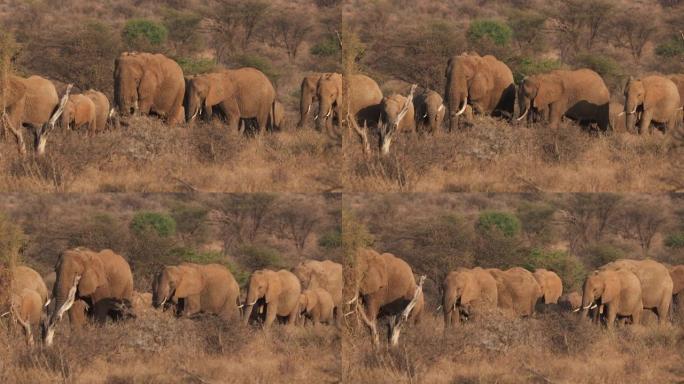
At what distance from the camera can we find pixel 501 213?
3041cm

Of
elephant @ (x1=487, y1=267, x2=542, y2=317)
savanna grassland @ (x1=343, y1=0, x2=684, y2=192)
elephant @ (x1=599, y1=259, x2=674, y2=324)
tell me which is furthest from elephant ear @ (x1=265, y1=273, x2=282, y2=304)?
elephant @ (x1=599, y1=259, x2=674, y2=324)

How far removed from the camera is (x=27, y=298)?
77.2 feet

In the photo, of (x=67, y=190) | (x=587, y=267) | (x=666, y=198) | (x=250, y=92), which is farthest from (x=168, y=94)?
(x=666, y=198)

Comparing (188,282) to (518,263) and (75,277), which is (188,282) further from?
(518,263)

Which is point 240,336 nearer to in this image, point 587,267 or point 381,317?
point 381,317

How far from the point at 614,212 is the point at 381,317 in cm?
694

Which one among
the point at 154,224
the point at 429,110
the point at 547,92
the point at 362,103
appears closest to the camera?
the point at 362,103

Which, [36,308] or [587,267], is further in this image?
[587,267]

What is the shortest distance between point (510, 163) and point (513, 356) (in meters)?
3.07

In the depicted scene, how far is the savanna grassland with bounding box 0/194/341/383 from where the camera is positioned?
22.4m

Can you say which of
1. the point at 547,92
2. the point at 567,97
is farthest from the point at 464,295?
the point at 567,97

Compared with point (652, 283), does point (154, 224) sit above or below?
above

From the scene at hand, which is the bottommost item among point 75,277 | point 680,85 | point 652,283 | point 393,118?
point 652,283

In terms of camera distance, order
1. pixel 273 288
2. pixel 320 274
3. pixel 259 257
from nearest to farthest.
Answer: pixel 273 288 → pixel 259 257 → pixel 320 274
